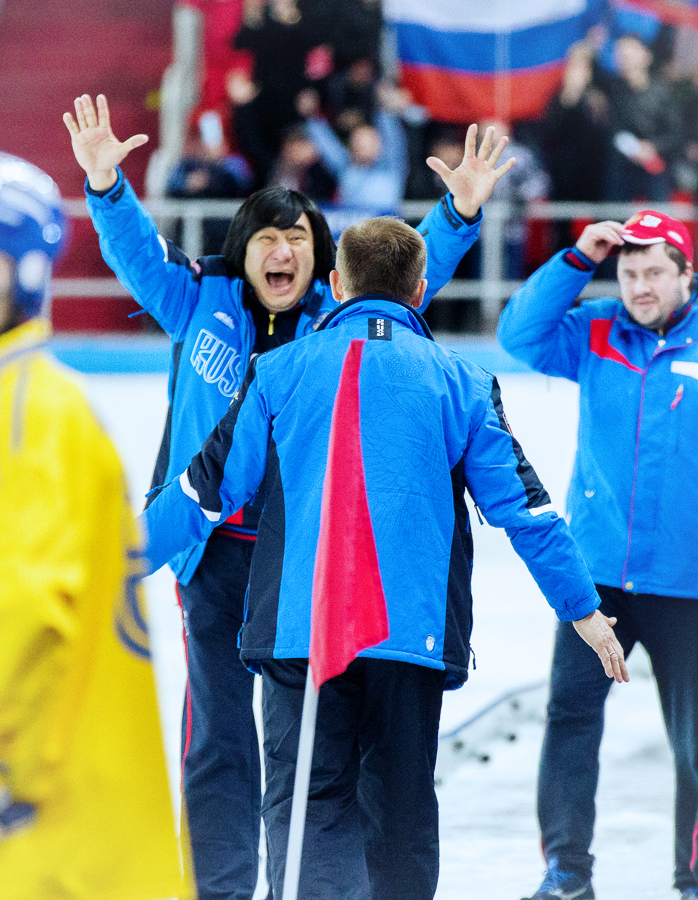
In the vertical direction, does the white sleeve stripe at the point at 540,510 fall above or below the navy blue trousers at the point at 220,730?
above

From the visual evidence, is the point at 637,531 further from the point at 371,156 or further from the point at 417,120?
the point at 417,120

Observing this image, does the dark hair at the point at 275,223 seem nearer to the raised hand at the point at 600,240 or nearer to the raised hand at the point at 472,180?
the raised hand at the point at 472,180

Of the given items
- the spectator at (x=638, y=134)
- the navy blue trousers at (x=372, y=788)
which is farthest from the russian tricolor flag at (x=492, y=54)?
the navy blue trousers at (x=372, y=788)

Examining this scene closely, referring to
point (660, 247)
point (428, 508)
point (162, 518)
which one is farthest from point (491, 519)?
point (660, 247)

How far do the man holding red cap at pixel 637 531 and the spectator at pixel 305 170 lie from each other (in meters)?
5.70

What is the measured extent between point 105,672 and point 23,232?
52 cm

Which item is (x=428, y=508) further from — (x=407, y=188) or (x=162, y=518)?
(x=407, y=188)

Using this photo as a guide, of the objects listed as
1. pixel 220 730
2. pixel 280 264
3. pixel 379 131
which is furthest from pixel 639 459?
pixel 379 131

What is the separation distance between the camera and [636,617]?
3.38 m

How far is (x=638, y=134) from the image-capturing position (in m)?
9.52

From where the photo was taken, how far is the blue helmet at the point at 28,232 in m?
1.55

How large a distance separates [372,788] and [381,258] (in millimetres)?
997

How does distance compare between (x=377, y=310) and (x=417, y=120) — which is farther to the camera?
(x=417, y=120)

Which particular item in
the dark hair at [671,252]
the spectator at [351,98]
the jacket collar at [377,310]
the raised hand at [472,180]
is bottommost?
the jacket collar at [377,310]
